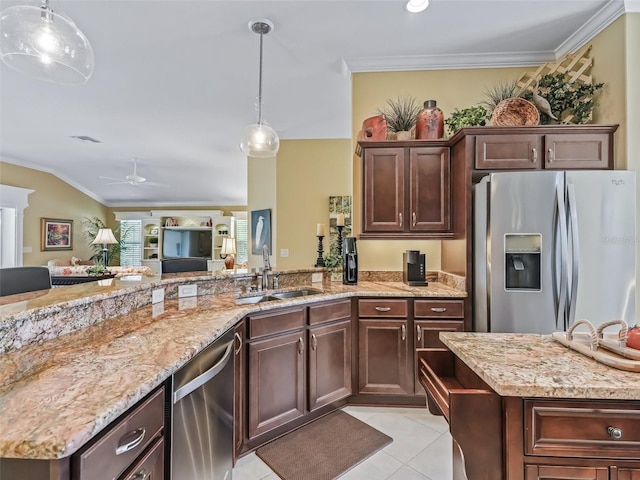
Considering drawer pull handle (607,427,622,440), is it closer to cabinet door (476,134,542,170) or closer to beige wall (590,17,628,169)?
cabinet door (476,134,542,170)

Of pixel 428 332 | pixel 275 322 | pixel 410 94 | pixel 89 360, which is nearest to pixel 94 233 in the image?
pixel 275 322

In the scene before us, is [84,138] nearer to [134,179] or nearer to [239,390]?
[134,179]

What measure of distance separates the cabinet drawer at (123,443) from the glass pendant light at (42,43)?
1607mm

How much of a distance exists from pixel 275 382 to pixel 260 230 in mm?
3136

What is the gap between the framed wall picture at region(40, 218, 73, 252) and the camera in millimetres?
6945

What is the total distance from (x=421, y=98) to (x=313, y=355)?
2.59 meters

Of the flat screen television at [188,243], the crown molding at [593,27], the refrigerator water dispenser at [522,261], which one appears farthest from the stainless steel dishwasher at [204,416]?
the flat screen television at [188,243]

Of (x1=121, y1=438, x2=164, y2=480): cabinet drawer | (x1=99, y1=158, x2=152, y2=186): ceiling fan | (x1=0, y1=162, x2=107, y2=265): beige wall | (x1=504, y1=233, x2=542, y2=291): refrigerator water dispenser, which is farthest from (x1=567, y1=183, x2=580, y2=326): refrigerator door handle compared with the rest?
(x1=0, y1=162, x2=107, y2=265): beige wall

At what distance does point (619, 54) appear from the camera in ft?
7.68

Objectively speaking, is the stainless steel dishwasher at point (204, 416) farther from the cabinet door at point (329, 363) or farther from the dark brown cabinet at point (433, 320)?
the dark brown cabinet at point (433, 320)

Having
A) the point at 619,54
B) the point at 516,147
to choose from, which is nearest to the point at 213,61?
the point at 516,147

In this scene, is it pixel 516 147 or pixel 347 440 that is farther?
pixel 516 147

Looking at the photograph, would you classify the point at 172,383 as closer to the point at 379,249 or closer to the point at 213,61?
the point at 379,249

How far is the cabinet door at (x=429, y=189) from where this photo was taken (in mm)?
2695
